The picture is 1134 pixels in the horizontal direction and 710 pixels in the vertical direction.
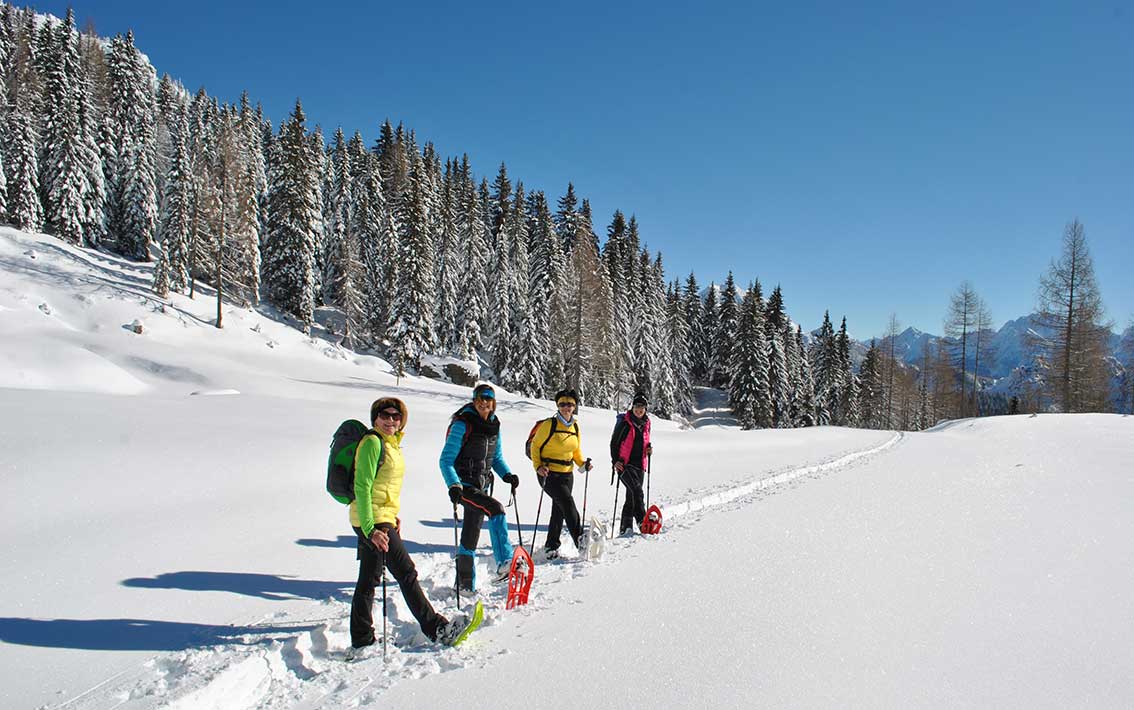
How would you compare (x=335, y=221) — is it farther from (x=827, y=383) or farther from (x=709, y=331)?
(x=827, y=383)

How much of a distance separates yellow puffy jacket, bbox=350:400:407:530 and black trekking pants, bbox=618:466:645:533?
4531 millimetres

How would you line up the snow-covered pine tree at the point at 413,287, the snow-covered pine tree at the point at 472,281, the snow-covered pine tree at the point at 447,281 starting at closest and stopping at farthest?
the snow-covered pine tree at the point at 413,287
the snow-covered pine tree at the point at 472,281
the snow-covered pine tree at the point at 447,281

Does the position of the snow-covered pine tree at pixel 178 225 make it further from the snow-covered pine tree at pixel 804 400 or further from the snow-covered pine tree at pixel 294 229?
the snow-covered pine tree at pixel 804 400

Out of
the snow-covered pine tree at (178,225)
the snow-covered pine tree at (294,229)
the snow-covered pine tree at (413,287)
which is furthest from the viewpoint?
the snow-covered pine tree at (294,229)

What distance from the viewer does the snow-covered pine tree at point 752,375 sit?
165ft

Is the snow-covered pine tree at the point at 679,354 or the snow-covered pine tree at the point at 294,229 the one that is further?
the snow-covered pine tree at the point at 679,354

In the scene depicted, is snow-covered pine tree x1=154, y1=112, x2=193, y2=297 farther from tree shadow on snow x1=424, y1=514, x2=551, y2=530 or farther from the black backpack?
the black backpack

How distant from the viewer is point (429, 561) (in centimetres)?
700

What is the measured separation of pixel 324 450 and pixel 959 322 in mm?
54188

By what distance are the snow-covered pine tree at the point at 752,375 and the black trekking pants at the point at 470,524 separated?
4675cm

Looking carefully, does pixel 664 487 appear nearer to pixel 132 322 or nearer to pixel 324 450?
pixel 324 450

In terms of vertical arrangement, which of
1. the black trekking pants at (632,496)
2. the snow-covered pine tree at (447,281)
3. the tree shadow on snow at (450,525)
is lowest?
the tree shadow on snow at (450,525)

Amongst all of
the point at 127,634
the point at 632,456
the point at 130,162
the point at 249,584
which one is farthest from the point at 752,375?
the point at 130,162

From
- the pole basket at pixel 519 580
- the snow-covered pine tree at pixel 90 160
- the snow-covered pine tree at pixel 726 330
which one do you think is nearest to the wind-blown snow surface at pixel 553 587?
the pole basket at pixel 519 580
